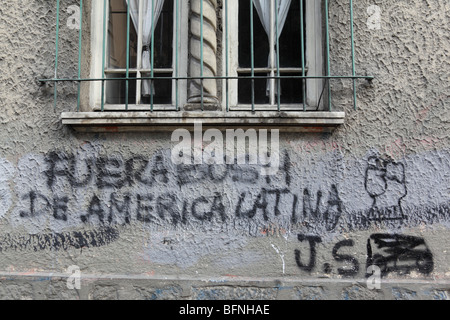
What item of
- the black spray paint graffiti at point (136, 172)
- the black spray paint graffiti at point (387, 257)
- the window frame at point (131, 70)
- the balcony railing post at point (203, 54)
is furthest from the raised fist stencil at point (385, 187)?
the window frame at point (131, 70)

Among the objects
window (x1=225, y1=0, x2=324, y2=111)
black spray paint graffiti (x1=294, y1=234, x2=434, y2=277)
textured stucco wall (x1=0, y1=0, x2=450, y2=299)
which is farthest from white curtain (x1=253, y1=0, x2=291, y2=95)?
black spray paint graffiti (x1=294, y1=234, x2=434, y2=277)

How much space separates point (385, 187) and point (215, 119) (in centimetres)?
139

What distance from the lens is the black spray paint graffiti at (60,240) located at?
2.90 m

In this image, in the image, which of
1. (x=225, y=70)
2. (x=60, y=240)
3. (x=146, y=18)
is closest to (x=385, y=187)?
(x=225, y=70)

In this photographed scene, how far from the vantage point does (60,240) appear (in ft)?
9.57

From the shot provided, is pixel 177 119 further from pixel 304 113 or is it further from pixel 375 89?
pixel 375 89

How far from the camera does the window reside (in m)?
3.12

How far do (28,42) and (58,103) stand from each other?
22.1 inches

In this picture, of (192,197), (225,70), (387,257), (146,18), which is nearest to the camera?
(387,257)

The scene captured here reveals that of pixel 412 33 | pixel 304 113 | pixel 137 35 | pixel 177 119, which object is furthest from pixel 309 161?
pixel 137 35

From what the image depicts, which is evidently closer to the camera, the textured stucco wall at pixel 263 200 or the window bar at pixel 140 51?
the textured stucco wall at pixel 263 200

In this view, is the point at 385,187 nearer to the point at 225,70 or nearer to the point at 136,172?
the point at 225,70

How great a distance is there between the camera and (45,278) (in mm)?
2838

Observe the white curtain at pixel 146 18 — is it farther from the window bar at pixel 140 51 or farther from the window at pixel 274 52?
the window at pixel 274 52
